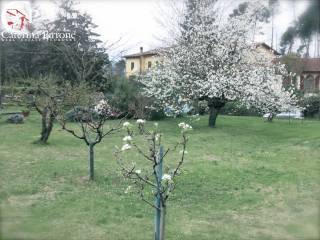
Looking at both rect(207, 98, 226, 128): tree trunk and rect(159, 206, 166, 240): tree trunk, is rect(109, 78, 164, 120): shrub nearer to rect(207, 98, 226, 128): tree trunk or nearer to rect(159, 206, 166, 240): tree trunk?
rect(207, 98, 226, 128): tree trunk

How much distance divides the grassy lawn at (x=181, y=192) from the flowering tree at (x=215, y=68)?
4.27 meters

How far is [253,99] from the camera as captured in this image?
56.4 ft

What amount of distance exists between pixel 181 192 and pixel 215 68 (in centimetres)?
1095

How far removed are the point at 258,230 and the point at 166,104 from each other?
537 inches

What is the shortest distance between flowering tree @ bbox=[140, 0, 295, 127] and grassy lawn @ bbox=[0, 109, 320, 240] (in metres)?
4.27

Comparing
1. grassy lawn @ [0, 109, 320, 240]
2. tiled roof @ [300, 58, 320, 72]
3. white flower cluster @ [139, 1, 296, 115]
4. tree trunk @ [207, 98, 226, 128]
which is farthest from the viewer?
tree trunk @ [207, 98, 226, 128]

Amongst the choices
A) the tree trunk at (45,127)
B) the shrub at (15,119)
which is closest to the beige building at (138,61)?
the shrub at (15,119)

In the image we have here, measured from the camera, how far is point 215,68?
1747 cm

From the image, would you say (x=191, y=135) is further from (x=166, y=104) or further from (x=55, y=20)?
(x=55, y=20)

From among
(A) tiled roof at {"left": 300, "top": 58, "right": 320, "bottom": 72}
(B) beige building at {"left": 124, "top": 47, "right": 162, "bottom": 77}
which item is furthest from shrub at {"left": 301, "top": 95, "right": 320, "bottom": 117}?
(B) beige building at {"left": 124, "top": 47, "right": 162, "bottom": 77}

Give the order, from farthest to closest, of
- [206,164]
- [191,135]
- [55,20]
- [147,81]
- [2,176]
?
[55,20] → [147,81] → [191,135] → [206,164] → [2,176]

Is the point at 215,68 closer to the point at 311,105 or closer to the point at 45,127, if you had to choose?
the point at 45,127

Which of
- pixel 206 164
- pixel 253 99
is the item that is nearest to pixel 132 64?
pixel 253 99

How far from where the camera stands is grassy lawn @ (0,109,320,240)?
4.63 meters
